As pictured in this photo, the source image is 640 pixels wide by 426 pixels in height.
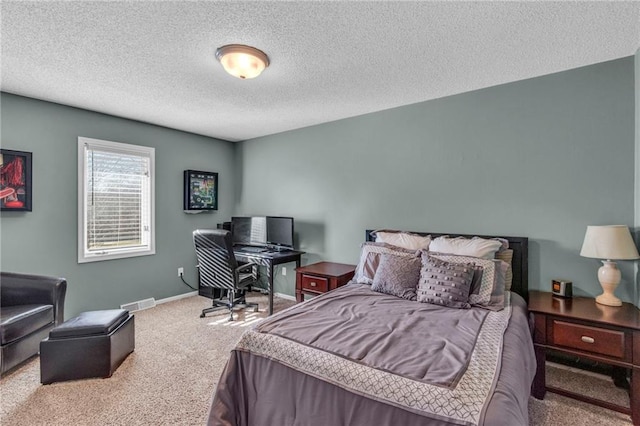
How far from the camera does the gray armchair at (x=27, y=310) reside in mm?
2258

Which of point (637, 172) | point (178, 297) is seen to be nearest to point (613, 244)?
point (637, 172)

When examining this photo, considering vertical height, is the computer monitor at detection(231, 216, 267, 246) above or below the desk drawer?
above

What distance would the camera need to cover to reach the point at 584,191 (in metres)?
2.38

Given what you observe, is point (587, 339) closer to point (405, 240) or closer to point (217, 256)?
point (405, 240)

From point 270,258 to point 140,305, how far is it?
1.86 m

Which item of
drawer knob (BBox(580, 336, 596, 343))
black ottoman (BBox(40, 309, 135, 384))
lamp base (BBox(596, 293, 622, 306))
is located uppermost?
lamp base (BBox(596, 293, 622, 306))

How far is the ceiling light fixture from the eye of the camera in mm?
2058

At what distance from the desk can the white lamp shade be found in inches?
114

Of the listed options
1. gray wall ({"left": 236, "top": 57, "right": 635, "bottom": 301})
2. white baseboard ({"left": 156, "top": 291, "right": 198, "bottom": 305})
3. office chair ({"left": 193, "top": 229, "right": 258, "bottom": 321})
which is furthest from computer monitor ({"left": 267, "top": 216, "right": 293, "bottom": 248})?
white baseboard ({"left": 156, "top": 291, "right": 198, "bottom": 305})

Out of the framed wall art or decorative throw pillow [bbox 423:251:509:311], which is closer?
decorative throw pillow [bbox 423:251:509:311]

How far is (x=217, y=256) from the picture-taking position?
3498 millimetres

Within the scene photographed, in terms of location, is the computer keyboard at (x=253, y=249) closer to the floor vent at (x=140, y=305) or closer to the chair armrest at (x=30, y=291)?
the floor vent at (x=140, y=305)

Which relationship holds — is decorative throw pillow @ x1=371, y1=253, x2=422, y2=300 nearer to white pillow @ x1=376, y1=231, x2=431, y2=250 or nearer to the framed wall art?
white pillow @ x1=376, y1=231, x2=431, y2=250

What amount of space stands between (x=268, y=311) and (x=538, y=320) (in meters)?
2.80
